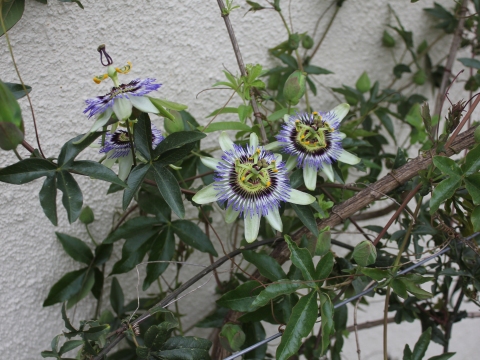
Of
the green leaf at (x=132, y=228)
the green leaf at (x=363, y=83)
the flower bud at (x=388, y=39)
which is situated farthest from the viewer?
the flower bud at (x=388, y=39)

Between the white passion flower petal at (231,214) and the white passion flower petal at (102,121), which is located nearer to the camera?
the white passion flower petal at (102,121)

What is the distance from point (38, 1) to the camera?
101 cm

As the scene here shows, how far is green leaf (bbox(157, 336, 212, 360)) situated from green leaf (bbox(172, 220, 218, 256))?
219 mm

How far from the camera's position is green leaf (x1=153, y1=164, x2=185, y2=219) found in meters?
0.88

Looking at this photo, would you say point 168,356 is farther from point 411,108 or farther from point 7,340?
point 411,108

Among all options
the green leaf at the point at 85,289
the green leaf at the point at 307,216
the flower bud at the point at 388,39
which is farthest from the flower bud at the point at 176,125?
the flower bud at the point at 388,39

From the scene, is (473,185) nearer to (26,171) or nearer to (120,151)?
(120,151)

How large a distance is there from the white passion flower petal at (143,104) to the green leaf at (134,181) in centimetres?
12

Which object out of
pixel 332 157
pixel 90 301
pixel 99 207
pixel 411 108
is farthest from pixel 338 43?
pixel 90 301

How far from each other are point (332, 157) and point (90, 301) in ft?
2.28

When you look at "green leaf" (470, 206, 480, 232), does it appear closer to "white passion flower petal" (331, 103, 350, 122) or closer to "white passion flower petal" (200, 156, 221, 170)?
"white passion flower petal" (331, 103, 350, 122)

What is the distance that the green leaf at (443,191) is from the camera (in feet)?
2.86

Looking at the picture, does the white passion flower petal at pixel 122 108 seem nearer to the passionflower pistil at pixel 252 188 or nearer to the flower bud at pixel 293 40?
the passionflower pistil at pixel 252 188

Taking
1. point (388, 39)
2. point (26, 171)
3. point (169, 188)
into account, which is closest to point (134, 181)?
point (169, 188)
